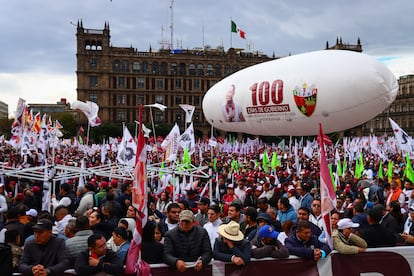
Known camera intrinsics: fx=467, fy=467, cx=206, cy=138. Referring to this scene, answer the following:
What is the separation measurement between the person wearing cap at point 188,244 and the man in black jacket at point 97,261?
0.56m

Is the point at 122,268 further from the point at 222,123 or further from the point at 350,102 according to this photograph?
the point at 222,123

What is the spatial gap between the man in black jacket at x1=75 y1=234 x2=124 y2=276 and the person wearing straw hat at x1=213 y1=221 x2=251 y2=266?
1.11 meters

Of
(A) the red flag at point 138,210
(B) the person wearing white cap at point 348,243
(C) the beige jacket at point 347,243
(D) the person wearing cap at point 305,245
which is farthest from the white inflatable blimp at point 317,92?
(A) the red flag at point 138,210

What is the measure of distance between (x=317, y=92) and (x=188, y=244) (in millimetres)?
9486

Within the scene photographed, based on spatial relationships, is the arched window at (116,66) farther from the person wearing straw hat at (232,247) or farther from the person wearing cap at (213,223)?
the person wearing straw hat at (232,247)

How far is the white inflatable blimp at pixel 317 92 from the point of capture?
43.5 feet

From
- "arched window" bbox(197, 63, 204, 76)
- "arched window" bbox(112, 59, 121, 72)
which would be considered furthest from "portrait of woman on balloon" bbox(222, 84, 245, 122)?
"arched window" bbox(197, 63, 204, 76)

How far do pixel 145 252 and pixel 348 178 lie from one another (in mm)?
12440

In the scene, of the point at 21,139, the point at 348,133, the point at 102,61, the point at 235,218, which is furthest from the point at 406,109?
the point at 235,218

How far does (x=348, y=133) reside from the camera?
78.4m

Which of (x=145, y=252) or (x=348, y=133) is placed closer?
(x=145, y=252)

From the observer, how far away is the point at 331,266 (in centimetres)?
542

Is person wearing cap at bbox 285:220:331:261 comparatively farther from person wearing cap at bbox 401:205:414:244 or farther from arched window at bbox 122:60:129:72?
arched window at bbox 122:60:129:72

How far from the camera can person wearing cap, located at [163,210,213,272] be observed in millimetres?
5180
